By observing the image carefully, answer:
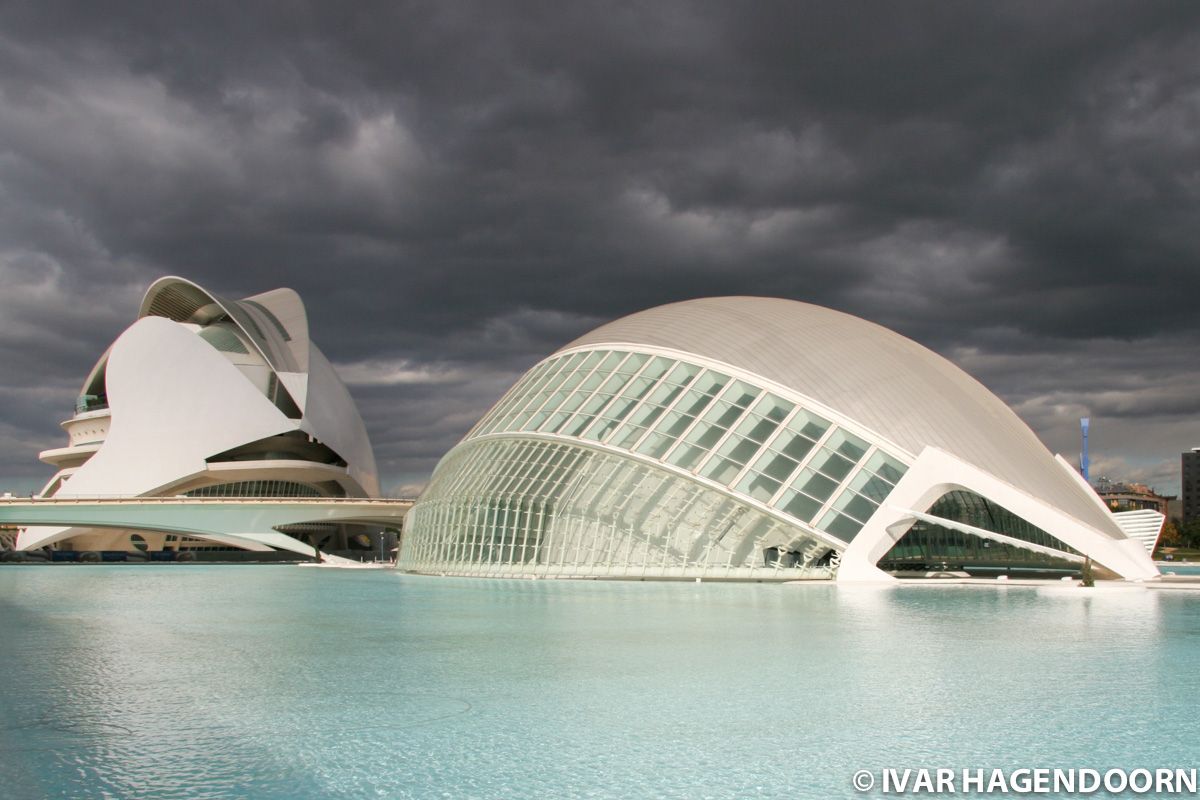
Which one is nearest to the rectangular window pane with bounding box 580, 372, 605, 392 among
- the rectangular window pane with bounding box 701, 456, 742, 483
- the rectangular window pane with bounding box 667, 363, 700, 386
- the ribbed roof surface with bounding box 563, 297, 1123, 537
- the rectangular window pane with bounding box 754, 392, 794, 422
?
the ribbed roof surface with bounding box 563, 297, 1123, 537

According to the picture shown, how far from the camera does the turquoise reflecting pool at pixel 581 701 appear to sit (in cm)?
673

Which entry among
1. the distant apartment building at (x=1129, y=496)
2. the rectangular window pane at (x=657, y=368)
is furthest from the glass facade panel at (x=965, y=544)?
the distant apartment building at (x=1129, y=496)

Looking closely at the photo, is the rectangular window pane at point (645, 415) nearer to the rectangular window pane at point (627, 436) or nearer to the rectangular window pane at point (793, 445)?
the rectangular window pane at point (627, 436)

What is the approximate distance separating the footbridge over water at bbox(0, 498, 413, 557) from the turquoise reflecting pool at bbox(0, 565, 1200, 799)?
4438 centimetres

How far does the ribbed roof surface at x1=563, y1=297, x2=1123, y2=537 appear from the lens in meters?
25.1

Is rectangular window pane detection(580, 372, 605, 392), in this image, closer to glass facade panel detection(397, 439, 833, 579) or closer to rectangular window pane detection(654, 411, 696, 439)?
glass facade panel detection(397, 439, 833, 579)

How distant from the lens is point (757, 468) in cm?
2514

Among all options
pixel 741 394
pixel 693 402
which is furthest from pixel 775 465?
pixel 693 402

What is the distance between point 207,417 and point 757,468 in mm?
51484

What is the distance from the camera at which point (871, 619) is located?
15.4 metres

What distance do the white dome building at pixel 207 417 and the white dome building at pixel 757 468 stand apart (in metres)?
39.2

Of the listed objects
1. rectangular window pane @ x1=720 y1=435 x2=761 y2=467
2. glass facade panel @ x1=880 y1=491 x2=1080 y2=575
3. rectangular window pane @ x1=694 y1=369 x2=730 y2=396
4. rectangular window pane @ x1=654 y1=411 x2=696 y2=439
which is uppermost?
rectangular window pane @ x1=694 y1=369 x2=730 y2=396

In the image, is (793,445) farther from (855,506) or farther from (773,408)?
(855,506)

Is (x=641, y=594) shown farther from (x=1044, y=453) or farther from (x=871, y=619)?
(x=1044, y=453)
